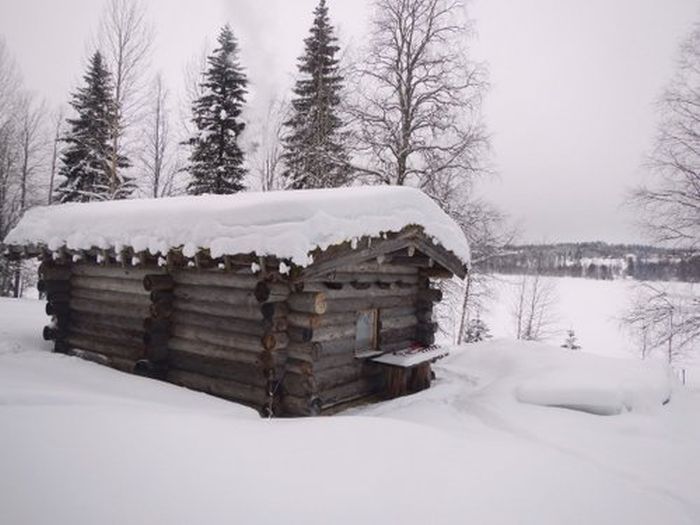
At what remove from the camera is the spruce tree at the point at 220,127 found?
902 inches

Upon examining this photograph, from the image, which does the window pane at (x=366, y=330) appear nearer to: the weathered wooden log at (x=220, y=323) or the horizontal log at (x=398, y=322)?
the horizontal log at (x=398, y=322)

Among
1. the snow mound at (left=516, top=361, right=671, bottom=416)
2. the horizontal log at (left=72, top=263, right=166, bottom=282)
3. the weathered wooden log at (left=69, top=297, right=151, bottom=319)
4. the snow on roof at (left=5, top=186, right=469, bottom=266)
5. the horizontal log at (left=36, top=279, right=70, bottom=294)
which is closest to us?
the snow on roof at (left=5, top=186, right=469, bottom=266)

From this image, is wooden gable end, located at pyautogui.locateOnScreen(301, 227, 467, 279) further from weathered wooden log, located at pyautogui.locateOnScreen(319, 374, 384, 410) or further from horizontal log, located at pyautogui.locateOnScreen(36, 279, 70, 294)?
horizontal log, located at pyautogui.locateOnScreen(36, 279, 70, 294)

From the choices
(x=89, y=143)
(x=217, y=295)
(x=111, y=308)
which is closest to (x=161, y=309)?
(x=217, y=295)

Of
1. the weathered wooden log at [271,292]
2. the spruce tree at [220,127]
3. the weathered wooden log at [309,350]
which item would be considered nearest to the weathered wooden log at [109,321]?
the weathered wooden log at [271,292]

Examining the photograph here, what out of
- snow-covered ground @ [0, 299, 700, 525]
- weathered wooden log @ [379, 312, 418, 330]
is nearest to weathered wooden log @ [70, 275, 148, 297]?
snow-covered ground @ [0, 299, 700, 525]

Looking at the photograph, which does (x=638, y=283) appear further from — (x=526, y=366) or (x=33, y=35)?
(x=33, y=35)

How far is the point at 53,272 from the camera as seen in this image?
384 inches

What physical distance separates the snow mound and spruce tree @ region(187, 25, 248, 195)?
725 inches

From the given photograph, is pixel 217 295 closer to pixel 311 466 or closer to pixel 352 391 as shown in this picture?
pixel 352 391

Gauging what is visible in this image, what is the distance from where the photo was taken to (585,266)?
10881 cm

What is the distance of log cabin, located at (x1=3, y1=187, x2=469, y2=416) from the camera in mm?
6711

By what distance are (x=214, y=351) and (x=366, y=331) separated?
3.04m

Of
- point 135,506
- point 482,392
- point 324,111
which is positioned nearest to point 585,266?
point 324,111
